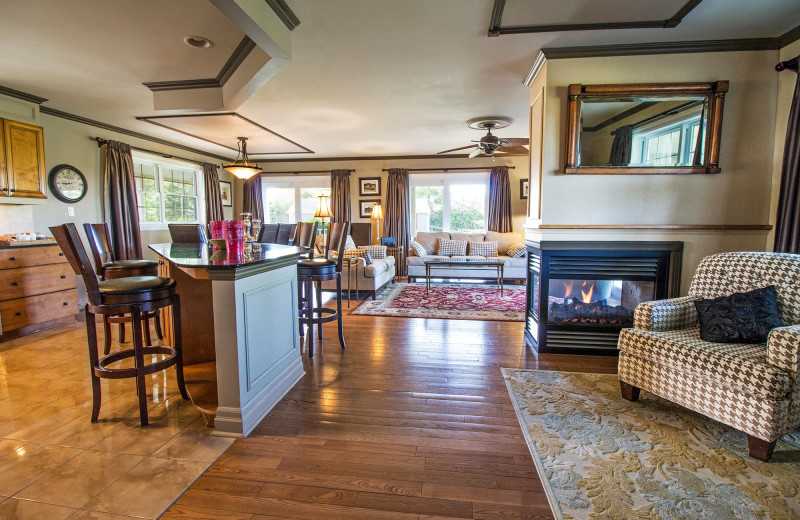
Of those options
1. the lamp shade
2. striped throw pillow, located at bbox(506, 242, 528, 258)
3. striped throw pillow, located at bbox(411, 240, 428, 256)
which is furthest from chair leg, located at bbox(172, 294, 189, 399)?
striped throw pillow, located at bbox(506, 242, 528, 258)

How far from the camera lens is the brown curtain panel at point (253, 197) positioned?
8.07 metres

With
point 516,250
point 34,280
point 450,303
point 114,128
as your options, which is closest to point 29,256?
point 34,280

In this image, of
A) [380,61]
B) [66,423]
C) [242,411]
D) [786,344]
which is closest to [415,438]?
[242,411]

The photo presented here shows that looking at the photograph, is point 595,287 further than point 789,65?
Yes

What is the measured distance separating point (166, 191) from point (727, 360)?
24.8 feet

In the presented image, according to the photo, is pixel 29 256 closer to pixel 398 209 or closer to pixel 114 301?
pixel 114 301

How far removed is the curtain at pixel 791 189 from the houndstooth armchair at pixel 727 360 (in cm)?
53

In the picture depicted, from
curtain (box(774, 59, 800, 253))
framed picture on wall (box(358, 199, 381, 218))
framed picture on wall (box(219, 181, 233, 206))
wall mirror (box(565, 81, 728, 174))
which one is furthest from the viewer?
framed picture on wall (box(358, 199, 381, 218))

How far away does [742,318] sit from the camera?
2.08m

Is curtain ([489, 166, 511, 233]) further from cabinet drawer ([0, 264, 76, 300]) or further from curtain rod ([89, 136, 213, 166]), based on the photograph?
cabinet drawer ([0, 264, 76, 300])

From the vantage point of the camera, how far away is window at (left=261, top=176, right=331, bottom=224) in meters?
8.34

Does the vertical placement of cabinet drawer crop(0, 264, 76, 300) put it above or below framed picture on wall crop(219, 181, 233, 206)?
below

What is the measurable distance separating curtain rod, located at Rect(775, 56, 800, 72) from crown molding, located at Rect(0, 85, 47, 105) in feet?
22.6

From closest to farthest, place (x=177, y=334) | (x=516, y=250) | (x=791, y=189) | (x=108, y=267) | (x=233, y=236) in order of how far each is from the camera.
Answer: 1. (x=177, y=334)
2. (x=233, y=236)
3. (x=791, y=189)
4. (x=108, y=267)
5. (x=516, y=250)
